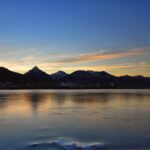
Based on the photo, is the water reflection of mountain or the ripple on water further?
the water reflection of mountain

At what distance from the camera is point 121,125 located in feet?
71.1

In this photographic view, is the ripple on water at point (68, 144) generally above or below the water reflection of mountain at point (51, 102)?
below

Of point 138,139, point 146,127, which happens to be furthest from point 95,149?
point 146,127

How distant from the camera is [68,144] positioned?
14.3m

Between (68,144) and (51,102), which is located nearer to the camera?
(68,144)

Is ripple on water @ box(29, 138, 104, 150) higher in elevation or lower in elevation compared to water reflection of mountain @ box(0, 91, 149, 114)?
lower

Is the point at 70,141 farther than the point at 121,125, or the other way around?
the point at 121,125

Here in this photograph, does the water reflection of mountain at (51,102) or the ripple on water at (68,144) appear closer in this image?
the ripple on water at (68,144)

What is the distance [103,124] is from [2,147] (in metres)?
10.3

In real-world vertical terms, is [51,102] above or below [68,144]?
above

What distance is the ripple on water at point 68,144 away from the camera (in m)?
13.4

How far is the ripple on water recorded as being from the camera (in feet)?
44.1

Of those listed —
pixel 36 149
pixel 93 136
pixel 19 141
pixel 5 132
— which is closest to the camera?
pixel 36 149

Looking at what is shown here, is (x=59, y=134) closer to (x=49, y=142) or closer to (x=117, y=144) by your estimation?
(x=49, y=142)
